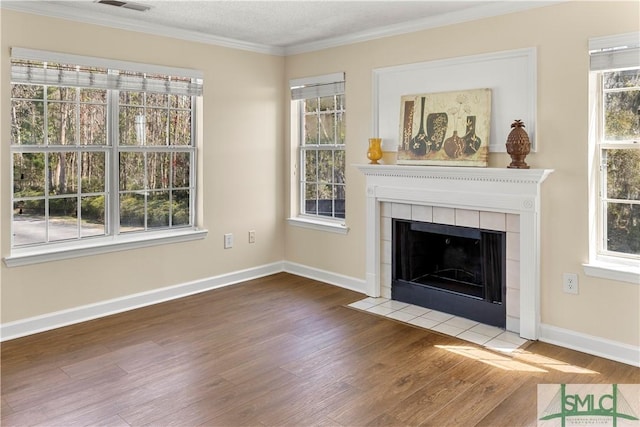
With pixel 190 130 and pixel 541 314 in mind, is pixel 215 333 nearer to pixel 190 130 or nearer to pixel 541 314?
pixel 190 130

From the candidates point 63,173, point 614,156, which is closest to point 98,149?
point 63,173

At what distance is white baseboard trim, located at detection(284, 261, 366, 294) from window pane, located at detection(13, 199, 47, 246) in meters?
2.47

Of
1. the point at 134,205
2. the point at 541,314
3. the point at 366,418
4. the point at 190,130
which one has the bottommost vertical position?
the point at 366,418

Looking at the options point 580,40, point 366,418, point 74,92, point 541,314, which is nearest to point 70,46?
point 74,92

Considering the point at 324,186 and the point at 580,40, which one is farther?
the point at 324,186

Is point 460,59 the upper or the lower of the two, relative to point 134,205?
upper

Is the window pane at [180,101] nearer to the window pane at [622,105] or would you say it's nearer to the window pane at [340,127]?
the window pane at [340,127]

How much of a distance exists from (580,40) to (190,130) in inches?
130

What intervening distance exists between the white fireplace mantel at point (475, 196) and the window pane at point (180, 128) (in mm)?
1667

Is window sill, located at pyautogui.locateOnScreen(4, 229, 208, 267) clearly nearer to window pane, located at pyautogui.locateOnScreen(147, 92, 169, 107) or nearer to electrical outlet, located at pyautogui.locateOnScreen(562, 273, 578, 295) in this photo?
window pane, located at pyautogui.locateOnScreen(147, 92, 169, 107)

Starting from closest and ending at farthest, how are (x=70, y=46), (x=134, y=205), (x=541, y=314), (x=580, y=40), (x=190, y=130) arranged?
(x=580, y=40) < (x=541, y=314) < (x=70, y=46) < (x=134, y=205) < (x=190, y=130)

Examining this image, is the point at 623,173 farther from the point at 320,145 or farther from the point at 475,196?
the point at 320,145

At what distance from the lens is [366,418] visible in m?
2.53

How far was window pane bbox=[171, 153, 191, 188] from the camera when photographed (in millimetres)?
4648
